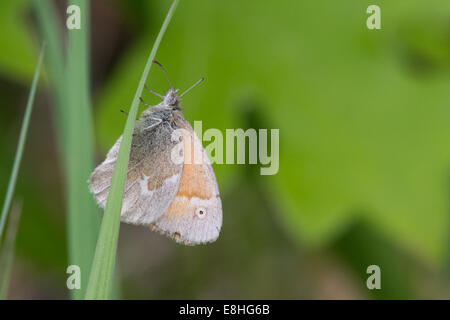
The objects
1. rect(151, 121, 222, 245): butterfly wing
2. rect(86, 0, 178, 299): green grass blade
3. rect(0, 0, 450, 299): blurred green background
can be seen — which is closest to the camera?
rect(86, 0, 178, 299): green grass blade

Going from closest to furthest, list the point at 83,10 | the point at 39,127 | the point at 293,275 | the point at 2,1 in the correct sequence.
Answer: the point at 83,10
the point at 2,1
the point at 39,127
the point at 293,275

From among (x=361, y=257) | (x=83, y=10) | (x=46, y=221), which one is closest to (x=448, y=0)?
(x=361, y=257)

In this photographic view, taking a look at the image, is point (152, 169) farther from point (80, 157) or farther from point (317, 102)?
point (317, 102)

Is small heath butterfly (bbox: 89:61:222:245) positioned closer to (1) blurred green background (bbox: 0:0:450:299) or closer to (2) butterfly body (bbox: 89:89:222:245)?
(2) butterfly body (bbox: 89:89:222:245)

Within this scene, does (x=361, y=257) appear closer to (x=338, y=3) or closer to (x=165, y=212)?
(x=338, y=3)

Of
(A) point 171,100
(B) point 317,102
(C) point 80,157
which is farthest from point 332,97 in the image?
(C) point 80,157

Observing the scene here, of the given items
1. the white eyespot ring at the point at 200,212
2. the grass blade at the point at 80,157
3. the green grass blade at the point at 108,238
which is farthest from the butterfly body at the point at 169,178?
the green grass blade at the point at 108,238

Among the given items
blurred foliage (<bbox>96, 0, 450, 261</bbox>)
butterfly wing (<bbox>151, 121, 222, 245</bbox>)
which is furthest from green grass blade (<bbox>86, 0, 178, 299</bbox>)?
blurred foliage (<bbox>96, 0, 450, 261</bbox>)

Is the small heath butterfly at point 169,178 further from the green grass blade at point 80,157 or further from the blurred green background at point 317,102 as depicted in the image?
the blurred green background at point 317,102
